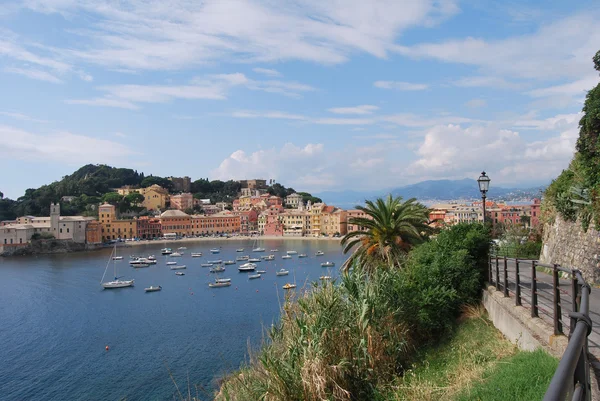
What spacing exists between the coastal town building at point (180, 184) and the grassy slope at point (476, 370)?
13783 centimetres

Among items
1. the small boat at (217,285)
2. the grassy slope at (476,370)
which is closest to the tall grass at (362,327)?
the grassy slope at (476,370)

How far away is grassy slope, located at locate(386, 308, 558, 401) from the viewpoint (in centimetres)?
434

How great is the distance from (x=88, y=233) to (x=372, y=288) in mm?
89141

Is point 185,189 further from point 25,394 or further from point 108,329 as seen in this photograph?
point 25,394

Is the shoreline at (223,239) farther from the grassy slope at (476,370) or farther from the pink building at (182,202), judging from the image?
the grassy slope at (476,370)

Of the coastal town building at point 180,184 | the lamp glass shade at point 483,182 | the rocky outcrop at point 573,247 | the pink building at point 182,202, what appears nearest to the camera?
the rocky outcrop at point 573,247

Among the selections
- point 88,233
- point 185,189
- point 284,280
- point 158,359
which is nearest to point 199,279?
point 284,280

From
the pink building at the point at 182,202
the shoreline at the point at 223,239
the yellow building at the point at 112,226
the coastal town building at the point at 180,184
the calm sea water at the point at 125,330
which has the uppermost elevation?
the coastal town building at the point at 180,184

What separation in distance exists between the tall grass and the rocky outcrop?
2.07 metres

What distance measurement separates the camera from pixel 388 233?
14.5 m

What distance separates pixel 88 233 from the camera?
287ft

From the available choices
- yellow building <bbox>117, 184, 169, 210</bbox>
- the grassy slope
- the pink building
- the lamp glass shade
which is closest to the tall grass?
the grassy slope

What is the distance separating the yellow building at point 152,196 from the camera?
393 ft

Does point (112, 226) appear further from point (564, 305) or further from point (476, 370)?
point (476, 370)
